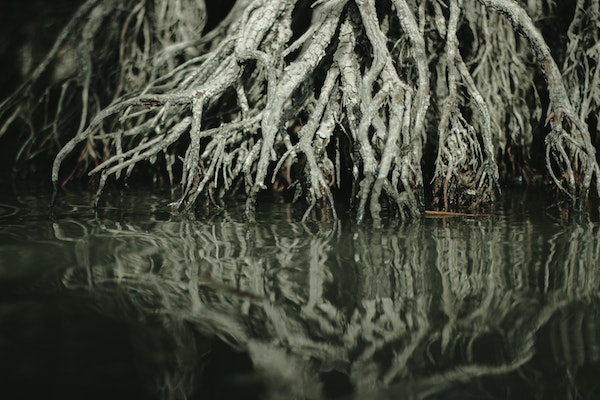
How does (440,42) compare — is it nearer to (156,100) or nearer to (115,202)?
(156,100)

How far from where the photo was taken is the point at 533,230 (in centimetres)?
255

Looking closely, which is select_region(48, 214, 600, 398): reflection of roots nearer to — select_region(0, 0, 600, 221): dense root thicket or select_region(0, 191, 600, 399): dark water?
select_region(0, 191, 600, 399): dark water

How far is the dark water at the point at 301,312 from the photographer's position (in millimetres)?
1246

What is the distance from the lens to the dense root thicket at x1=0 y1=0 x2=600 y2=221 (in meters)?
2.96

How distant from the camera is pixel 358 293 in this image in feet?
5.73

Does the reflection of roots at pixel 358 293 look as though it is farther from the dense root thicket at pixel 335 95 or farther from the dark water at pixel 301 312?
the dense root thicket at pixel 335 95

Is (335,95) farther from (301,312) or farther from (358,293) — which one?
(301,312)

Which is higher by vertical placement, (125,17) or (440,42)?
(125,17)

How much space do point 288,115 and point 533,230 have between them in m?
1.19

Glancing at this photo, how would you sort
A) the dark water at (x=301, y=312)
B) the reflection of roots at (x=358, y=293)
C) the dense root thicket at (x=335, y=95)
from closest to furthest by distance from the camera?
the dark water at (x=301, y=312)
the reflection of roots at (x=358, y=293)
the dense root thicket at (x=335, y=95)

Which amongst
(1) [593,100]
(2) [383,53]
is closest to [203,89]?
(2) [383,53]

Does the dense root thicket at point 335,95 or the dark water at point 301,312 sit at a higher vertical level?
the dense root thicket at point 335,95

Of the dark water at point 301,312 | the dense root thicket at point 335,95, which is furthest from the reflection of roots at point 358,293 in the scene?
the dense root thicket at point 335,95

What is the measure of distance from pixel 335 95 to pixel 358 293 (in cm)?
163
